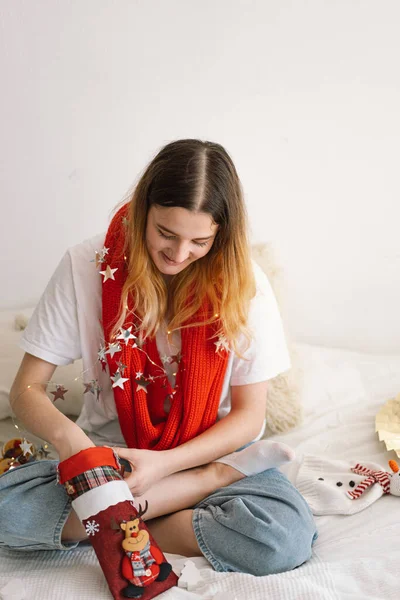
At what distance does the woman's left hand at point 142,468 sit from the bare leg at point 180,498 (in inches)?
1.2

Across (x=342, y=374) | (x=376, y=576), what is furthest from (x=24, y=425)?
(x=342, y=374)

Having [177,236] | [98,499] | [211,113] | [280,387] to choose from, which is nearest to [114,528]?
[98,499]

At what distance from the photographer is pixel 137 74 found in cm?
182

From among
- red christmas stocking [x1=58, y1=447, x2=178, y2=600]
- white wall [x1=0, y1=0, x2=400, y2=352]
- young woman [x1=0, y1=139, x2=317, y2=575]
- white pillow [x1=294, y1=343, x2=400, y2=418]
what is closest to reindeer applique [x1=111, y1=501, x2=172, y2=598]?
red christmas stocking [x1=58, y1=447, x2=178, y2=600]

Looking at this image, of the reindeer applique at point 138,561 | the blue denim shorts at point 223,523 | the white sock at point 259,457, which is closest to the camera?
the reindeer applique at point 138,561

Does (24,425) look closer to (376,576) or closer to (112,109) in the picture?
(376,576)

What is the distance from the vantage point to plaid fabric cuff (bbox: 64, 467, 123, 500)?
3.60 ft

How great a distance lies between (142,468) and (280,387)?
0.53 m

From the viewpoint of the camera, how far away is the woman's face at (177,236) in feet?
3.85

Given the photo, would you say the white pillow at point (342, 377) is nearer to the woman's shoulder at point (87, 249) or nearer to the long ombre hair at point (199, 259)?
the long ombre hair at point (199, 259)

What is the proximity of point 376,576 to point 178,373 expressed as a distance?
0.52m

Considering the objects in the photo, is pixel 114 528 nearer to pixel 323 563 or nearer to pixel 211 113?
pixel 323 563

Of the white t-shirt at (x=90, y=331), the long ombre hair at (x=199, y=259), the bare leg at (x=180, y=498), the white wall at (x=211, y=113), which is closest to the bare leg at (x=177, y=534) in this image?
the bare leg at (x=180, y=498)

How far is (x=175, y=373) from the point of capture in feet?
4.56
